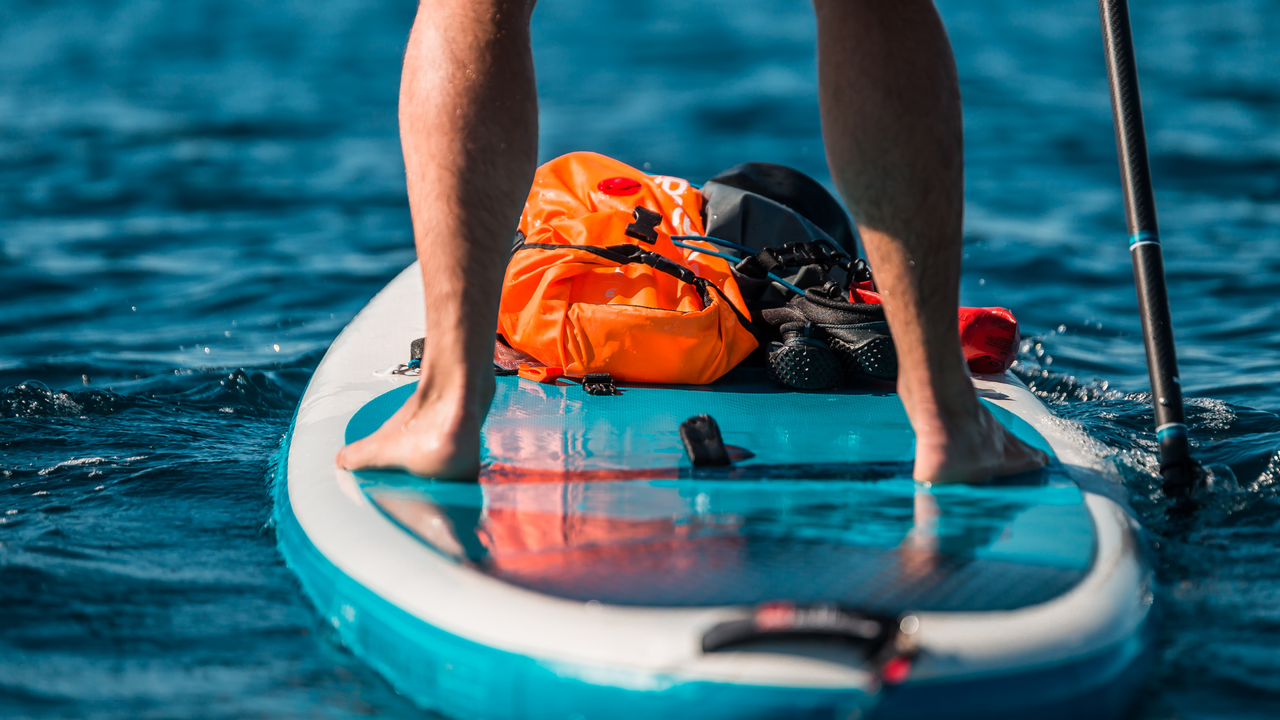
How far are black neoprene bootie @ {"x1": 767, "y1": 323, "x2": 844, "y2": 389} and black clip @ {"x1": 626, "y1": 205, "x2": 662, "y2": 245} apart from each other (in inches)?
18.8

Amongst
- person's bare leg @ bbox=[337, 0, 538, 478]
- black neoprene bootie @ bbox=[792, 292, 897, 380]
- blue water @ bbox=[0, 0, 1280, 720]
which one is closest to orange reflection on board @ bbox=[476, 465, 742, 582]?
person's bare leg @ bbox=[337, 0, 538, 478]

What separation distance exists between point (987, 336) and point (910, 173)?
99cm

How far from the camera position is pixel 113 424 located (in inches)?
111

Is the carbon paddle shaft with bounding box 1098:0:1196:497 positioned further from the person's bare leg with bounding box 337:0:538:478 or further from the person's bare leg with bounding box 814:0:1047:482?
the person's bare leg with bounding box 337:0:538:478

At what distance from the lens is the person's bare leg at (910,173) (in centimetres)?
183

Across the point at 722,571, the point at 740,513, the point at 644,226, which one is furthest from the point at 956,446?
the point at 644,226

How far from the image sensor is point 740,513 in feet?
5.95

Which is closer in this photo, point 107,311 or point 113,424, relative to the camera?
point 113,424

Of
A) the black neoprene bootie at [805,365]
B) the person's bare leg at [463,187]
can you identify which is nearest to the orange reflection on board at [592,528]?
the person's bare leg at [463,187]

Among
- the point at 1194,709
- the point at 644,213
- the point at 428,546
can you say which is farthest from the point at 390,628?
the point at 644,213

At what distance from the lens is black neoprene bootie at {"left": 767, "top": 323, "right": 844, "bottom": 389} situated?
247cm

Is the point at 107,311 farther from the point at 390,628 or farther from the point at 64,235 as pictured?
the point at 390,628

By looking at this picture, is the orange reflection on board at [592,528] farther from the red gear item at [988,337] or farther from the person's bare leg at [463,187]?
the red gear item at [988,337]

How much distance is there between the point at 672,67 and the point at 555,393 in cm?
932
